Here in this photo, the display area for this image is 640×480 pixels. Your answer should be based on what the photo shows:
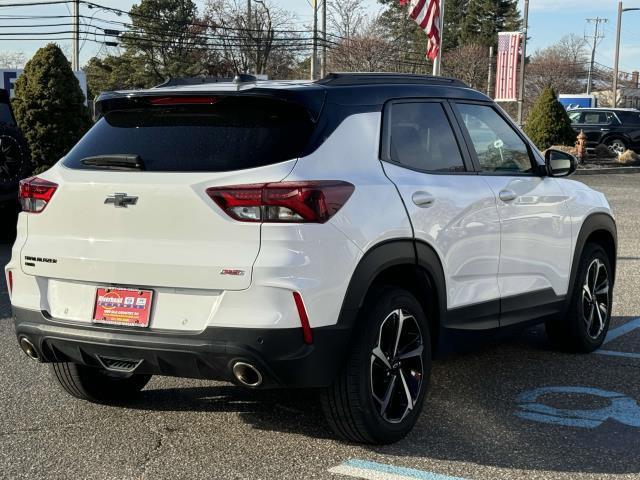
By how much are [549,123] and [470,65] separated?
140ft

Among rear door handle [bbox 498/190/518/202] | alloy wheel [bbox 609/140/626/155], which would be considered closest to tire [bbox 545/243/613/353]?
rear door handle [bbox 498/190/518/202]

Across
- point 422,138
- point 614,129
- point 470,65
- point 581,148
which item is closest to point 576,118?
point 614,129

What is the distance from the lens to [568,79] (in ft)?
310

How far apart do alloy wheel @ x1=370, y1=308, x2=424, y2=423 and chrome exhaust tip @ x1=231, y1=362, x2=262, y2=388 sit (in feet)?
1.87

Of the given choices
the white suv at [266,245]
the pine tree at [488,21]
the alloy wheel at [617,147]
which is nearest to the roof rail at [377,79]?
the white suv at [266,245]

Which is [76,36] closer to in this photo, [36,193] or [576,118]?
[576,118]

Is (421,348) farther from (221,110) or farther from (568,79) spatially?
(568,79)

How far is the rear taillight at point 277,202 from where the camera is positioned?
149 inches

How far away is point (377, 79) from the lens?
4672 mm

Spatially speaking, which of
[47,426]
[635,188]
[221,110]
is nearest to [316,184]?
[221,110]

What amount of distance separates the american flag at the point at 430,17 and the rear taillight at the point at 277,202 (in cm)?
1358

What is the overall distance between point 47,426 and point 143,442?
0.59 meters

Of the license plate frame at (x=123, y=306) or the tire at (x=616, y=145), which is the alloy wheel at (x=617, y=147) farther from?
the license plate frame at (x=123, y=306)

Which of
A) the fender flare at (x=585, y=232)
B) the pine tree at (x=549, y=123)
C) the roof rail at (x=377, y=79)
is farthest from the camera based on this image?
the pine tree at (x=549, y=123)
